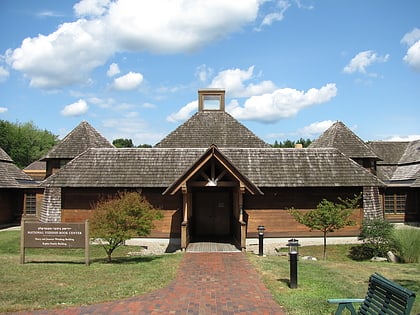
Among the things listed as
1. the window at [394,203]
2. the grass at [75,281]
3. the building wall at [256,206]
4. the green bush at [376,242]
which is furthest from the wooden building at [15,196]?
the window at [394,203]

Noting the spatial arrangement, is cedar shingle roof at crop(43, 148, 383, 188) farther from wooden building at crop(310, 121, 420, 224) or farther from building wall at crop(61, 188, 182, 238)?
wooden building at crop(310, 121, 420, 224)

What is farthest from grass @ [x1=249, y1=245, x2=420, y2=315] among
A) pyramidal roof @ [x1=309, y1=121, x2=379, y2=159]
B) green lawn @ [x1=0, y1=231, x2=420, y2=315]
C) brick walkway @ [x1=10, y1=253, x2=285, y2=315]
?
pyramidal roof @ [x1=309, y1=121, x2=379, y2=159]

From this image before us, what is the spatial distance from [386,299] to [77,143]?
28023 mm

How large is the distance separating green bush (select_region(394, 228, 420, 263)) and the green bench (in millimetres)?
11666

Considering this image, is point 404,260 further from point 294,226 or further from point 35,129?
point 35,129

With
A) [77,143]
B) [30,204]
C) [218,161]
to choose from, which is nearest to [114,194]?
[218,161]

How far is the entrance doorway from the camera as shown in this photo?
21.3 metres

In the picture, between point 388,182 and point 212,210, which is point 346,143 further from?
point 212,210

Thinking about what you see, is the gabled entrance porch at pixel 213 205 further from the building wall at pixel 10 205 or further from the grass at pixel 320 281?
the building wall at pixel 10 205

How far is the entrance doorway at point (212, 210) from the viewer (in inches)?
837

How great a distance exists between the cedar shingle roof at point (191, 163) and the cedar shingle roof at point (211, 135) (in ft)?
15.4

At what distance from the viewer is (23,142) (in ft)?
246

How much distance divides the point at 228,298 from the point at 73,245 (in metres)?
6.57

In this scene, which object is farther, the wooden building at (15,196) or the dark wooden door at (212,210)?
the wooden building at (15,196)
